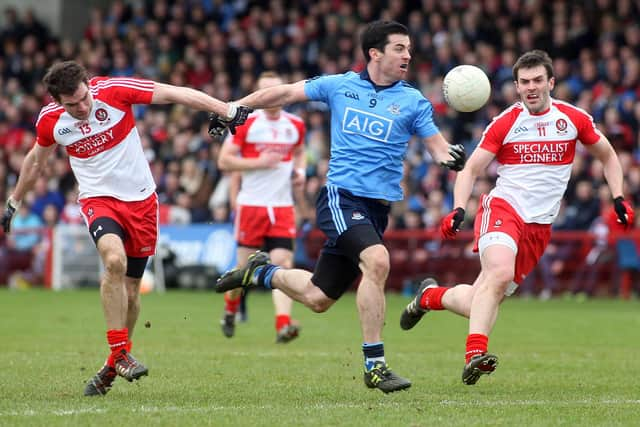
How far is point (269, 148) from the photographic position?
12969 mm

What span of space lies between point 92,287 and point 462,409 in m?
17.0

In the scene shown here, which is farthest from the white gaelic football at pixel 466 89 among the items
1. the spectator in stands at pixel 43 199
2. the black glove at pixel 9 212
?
the spectator in stands at pixel 43 199

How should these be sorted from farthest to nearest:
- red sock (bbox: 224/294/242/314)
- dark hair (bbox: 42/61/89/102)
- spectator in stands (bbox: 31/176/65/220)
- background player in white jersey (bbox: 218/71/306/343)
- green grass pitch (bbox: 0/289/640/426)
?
spectator in stands (bbox: 31/176/65/220)
background player in white jersey (bbox: 218/71/306/343)
red sock (bbox: 224/294/242/314)
dark hair (bbox: 42/61/89/102)
green grass pitch (bbox: 0/289/640/426)

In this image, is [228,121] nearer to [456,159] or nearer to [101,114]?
[101,114]

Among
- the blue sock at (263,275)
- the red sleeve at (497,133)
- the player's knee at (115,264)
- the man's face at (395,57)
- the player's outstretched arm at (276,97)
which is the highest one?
the man's face at (395,57)

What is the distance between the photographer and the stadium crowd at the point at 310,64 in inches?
834

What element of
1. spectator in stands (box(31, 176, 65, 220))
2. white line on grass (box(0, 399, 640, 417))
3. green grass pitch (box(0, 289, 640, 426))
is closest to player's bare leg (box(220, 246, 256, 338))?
green grass pitch (box(0, 289, 640, 426))

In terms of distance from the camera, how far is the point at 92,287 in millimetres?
23438

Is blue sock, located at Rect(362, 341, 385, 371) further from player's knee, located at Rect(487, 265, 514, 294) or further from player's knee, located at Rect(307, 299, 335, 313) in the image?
player's knee, located at Rect(487, 265, 514, 294)

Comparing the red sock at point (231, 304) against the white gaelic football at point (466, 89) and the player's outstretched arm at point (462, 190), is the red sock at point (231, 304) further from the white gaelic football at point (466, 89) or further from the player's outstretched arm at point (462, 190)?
the white gaelic football at point (466, 89)

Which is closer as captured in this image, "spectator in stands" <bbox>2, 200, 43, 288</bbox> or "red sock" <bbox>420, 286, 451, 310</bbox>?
"red sock" <bbox>420, 286, 451, 310</bbox>

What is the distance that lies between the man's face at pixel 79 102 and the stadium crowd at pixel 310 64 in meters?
13.0

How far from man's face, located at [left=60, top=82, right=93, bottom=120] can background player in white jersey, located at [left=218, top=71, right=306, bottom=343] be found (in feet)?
15.6

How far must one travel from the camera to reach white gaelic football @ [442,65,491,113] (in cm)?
876
